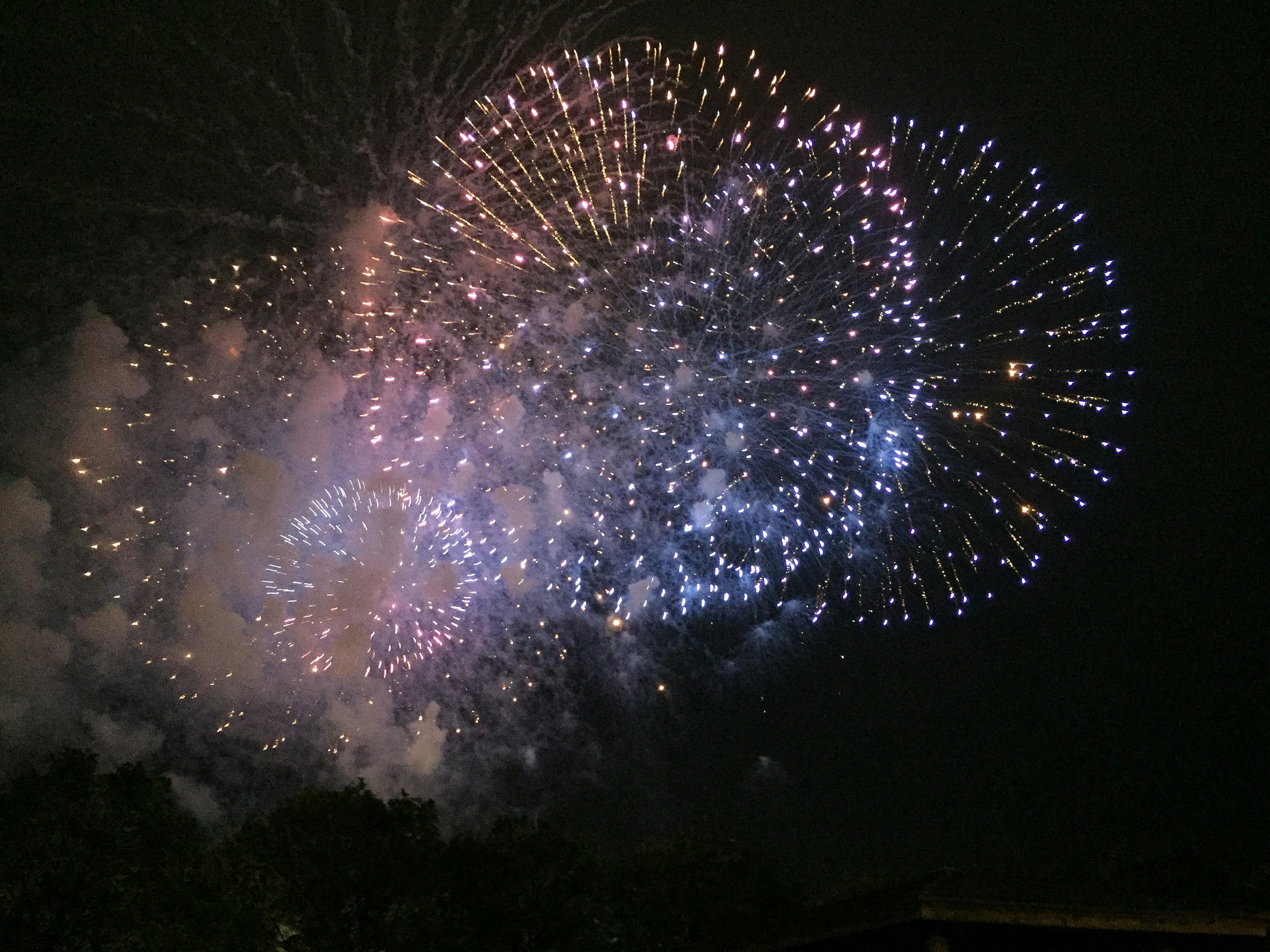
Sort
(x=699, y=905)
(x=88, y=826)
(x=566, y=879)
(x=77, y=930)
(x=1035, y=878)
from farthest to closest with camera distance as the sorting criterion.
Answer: (x=699, y=905), (x=566, y=879), (x=88, y=826), (x=77, y=930), (x=1035, y=878)

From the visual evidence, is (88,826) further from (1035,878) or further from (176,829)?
(1035,878)

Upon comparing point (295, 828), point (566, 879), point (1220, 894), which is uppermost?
point (295, 828)

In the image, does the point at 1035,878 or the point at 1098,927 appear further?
the point at 1035,878

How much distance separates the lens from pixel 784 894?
21.0 metres

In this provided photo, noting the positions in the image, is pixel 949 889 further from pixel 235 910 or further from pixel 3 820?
pixel 3 820

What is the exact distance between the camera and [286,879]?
629 inches

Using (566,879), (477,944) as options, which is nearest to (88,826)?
(477,944)

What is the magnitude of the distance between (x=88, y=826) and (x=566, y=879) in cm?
746

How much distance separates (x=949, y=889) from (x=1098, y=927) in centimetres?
126

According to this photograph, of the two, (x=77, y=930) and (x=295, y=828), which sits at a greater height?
(x=295, y=828)

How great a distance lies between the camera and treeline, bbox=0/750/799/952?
50.2 feet

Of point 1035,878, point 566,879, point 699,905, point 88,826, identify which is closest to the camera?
point 1035,878

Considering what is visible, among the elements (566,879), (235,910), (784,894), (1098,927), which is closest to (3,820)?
(235,910)

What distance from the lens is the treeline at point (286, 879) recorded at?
602 inches
